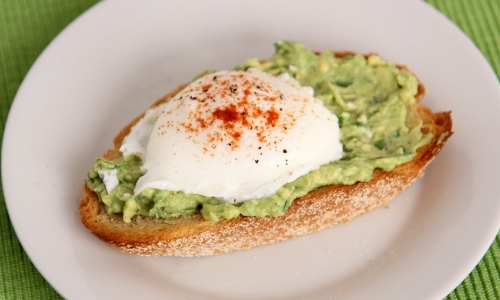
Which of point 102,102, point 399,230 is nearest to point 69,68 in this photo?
point 102,102

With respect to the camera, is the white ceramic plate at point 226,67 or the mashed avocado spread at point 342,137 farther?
the white ceramic plate at point 226,67

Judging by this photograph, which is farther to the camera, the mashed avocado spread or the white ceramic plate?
the white ceramic plate

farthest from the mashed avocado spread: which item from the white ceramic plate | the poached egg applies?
the white ceramic plate

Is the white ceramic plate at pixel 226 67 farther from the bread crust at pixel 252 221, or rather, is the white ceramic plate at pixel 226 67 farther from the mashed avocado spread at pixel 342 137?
the mashed avocado spread at pixel 342 137

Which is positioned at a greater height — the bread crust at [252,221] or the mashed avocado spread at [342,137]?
the mashed avocado spread at [342,137]

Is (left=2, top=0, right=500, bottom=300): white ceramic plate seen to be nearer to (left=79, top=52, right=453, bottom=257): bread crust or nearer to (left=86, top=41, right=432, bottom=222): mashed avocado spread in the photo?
(left=79, top=52, right=453, bottom=257): bread crust

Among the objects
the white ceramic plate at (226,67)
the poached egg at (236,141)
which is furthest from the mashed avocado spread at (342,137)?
the white ceramic plate at (226,67)

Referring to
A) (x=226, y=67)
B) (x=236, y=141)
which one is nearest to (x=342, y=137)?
(x=236, y=141)
